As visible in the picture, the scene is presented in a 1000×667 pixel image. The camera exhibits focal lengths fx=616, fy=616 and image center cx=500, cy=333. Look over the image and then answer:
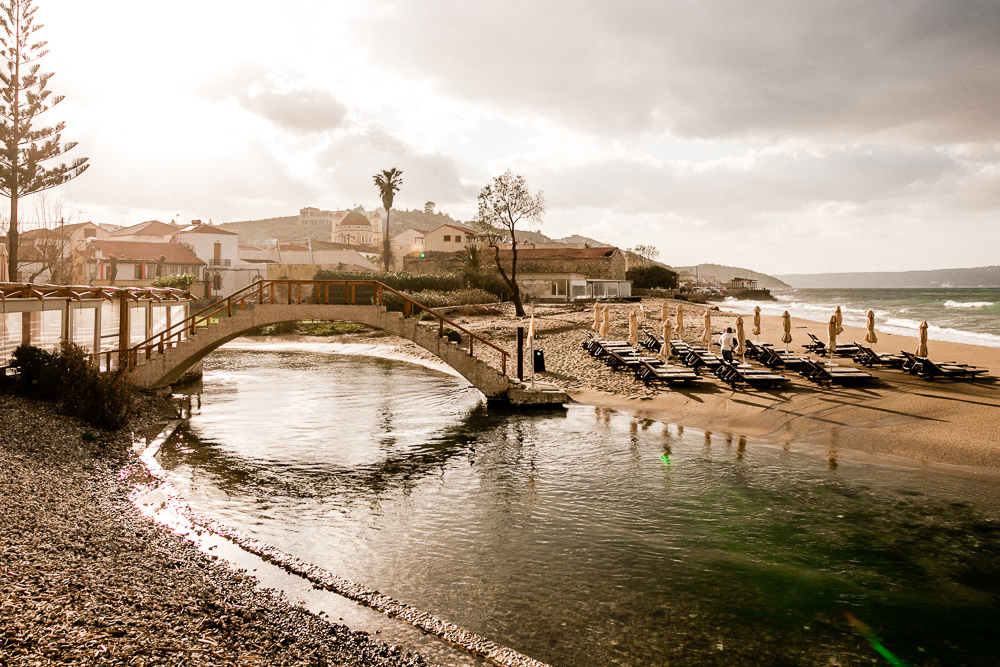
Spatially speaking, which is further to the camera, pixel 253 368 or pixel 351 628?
pixel 253 368

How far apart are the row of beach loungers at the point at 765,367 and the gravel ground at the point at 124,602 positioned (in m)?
16.8

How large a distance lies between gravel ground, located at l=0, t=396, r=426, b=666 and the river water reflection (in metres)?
1.32

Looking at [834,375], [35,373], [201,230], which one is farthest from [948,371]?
[201,230]

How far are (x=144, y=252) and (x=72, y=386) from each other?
5533 centimetres

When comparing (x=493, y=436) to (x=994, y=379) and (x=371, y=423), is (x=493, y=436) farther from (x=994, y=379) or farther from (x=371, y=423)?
(x=994, y=379)

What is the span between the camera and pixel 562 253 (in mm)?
68500

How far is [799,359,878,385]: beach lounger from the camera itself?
2053cm

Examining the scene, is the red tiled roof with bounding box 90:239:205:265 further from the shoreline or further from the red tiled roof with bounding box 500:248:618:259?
the shoreline

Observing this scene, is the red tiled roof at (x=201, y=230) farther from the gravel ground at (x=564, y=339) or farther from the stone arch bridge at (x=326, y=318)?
the stone arch bridge at (x=326, y=318)

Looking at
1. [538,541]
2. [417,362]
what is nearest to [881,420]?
[538,541]

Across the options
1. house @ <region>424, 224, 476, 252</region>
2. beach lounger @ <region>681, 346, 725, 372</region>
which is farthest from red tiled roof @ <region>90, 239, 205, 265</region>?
beach lounger @ <region>681, 346, 725, 372</region>

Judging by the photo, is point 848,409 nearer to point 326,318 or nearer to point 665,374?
point 665,374

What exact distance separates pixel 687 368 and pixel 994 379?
32.0ft

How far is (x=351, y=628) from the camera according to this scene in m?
6.78
